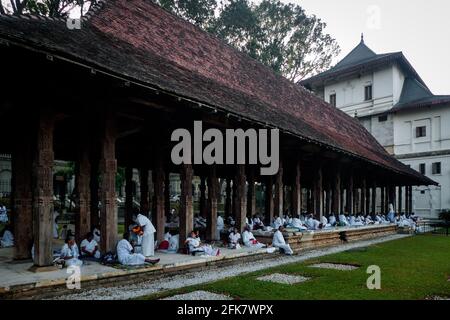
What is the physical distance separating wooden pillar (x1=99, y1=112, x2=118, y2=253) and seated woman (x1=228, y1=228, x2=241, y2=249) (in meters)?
4.20

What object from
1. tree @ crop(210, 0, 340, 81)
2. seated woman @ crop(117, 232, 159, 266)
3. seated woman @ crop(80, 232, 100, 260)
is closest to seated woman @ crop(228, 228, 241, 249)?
seated woman @ crop(117, 232, 159, 266)

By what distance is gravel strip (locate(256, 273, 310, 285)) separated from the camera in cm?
821

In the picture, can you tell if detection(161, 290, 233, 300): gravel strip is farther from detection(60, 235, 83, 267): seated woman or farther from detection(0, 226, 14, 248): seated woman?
detection(0, 226, 14, 248): seated woman

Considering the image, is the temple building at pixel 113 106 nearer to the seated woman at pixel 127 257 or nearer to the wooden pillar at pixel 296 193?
the wooden pillar at pixel 296 193

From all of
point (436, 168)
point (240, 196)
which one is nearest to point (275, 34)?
point (436, 168)

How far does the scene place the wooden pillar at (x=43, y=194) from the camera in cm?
756

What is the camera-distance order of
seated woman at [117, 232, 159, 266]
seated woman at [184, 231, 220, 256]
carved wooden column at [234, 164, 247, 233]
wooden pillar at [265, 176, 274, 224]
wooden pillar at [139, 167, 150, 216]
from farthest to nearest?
1. wooden pillar at [265, 176, 274, 224]
2. wooden pillar at [139, 167, 150, 216]
3. carved wooden column at [234, 164, 247, 233]
4. seated woman at [184, 231, 220, 256]
5. seated woman at [117, 232, 159, 266]

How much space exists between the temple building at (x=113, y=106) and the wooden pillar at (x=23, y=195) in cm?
2

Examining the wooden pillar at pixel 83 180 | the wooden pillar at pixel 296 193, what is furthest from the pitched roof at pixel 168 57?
the wooden pillar at pixel 83 180

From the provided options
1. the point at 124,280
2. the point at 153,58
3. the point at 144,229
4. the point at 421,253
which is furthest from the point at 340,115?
the point at 124,280

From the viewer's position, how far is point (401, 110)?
33.2 metres

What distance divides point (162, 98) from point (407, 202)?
86.2 feet

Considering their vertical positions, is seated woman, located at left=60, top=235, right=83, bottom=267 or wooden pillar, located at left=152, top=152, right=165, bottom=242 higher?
wooden pillar, located at left=152, top=152, right=165, bottom=242
